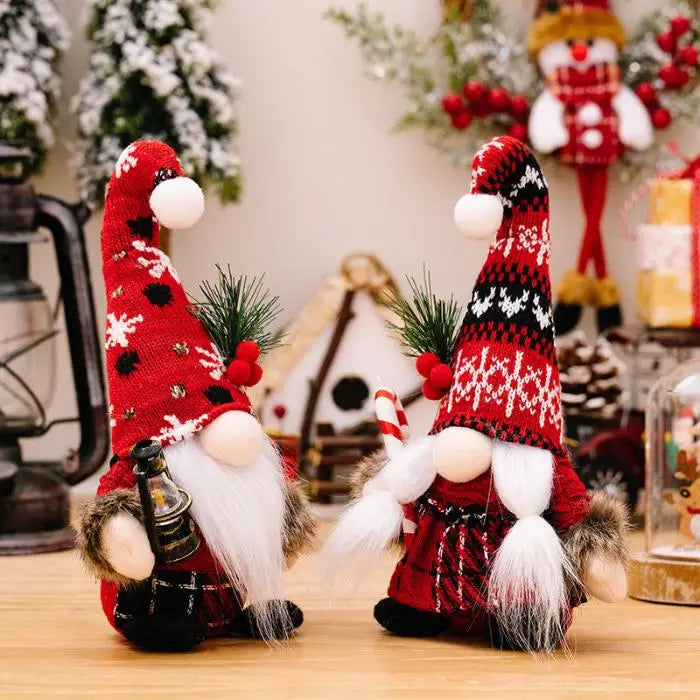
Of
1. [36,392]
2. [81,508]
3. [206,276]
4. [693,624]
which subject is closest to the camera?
[81,508]

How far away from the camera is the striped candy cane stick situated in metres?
1.04

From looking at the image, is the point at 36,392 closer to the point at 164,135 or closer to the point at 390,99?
the point at 164,135

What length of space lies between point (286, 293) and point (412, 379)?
218mm

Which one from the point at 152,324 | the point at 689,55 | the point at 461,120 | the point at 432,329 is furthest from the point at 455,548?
the point at 689,55

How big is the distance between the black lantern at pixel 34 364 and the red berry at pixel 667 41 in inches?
30.1

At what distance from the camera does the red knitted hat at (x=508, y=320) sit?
0.98 m

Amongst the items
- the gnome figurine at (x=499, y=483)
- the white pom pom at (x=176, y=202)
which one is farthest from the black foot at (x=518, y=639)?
the white pom pom at (x=176, y=202)

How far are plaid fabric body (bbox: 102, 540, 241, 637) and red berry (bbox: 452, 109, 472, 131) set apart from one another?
0.87 meters

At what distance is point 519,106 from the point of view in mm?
1710

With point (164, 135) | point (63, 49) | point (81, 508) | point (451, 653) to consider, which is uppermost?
point (63, 49)

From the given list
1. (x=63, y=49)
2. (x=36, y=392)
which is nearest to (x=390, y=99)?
(x=63, y=49)

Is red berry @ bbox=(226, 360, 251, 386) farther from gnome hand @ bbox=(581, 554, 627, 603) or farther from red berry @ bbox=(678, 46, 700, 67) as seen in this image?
red berry @ bbox=(678, 46, 700, 67)

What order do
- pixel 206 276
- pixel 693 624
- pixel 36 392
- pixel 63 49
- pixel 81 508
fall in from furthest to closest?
pixel 206 276 < pixel 63 49 < pixel 36 392 < pixel 693 624 < pixel 81 508

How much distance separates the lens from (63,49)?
163 centimetres
